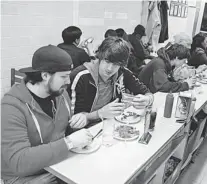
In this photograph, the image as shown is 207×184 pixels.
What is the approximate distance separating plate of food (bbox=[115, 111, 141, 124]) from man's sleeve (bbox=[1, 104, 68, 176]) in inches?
26.8

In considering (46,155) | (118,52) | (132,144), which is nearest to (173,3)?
(118,52)

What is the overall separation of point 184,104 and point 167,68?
918 mm

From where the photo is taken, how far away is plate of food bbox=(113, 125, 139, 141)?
5.45ft

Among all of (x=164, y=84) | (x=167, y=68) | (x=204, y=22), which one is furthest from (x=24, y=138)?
(x=204, y=22)

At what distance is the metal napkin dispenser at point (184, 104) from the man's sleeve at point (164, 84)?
28.1 inches

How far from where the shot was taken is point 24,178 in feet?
4.58

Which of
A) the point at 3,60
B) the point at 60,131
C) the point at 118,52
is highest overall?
the point at 118,52

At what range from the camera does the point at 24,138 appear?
4.34 ft

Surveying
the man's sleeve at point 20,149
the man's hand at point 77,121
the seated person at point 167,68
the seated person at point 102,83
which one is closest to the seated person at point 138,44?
the seated person at point 167,68

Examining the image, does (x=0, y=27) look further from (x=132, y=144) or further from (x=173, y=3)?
(x=173, y=3)

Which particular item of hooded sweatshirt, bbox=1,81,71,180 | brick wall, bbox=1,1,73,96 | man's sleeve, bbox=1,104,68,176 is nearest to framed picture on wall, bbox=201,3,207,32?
brick wall, bbox=1,1,73,96

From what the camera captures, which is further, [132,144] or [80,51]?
[80,51]

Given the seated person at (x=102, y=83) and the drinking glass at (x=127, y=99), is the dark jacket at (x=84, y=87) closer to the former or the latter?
the seated person at (x=102, y=83)

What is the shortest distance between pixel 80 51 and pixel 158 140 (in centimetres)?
196
